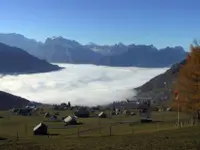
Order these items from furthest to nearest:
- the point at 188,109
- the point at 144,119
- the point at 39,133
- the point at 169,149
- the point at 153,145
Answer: the point at 144,119 → the point at 39,133 → the point at 188,109 → the point at 153,145 → the point at 169,149

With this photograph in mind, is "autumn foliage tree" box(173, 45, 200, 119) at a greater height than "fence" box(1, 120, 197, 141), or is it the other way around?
"autumn foliage tree" box(173, 45, 200, 119)

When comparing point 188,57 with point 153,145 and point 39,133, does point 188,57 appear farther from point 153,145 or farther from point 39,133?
point 39,133

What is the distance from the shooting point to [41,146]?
39656mm

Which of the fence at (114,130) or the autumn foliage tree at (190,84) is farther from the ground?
the autumn foliage tree at (190,84)

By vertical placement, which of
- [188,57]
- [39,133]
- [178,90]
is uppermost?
[188,57]

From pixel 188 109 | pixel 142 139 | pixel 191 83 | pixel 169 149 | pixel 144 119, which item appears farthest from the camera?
pixel 144 119

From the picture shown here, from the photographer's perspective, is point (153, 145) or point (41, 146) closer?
point (153, 145)

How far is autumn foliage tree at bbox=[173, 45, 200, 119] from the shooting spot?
5681cm

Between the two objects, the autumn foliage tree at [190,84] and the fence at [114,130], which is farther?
the fence at [114,130]

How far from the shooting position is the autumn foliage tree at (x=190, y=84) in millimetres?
56812

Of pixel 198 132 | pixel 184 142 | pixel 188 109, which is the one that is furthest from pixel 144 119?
pixel 184 142

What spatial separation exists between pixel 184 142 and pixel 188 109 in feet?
92.7

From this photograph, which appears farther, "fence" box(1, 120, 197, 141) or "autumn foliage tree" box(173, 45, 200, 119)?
"fence" box(1, 120, 197, 141)

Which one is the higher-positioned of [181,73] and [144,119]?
[181,73]
